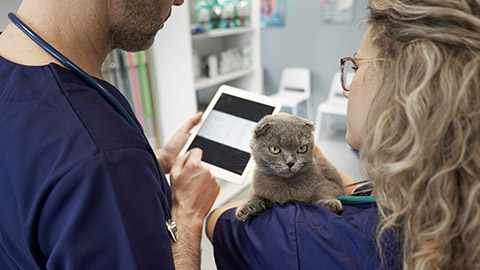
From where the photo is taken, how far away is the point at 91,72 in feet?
2.30

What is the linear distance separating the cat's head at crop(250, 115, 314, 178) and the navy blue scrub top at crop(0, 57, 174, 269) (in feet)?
1.23

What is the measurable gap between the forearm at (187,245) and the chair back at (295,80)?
10.2 ft

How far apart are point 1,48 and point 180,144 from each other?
63 centimetres

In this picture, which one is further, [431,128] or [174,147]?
[174,147]

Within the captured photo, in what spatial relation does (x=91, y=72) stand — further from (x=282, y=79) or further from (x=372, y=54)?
(x=282, y=79)

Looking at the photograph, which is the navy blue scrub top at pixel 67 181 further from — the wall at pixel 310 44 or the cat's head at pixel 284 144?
the wall at pixel 310 44

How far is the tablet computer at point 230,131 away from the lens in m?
1.05

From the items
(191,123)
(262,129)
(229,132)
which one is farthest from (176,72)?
(262,129)

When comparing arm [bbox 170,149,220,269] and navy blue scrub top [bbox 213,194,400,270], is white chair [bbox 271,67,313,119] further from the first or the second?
navy blue scrub top [bbox 213,194,400,270]

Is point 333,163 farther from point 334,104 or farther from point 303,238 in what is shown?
point 334,104

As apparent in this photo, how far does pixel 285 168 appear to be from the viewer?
2.72ft

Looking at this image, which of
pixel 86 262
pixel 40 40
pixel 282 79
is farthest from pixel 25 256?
pixel 282 79

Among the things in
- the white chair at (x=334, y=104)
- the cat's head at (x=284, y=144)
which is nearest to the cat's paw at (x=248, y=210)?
the cat's head at (x=284, y=144)

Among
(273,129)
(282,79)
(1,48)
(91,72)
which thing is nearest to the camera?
(1,48)
